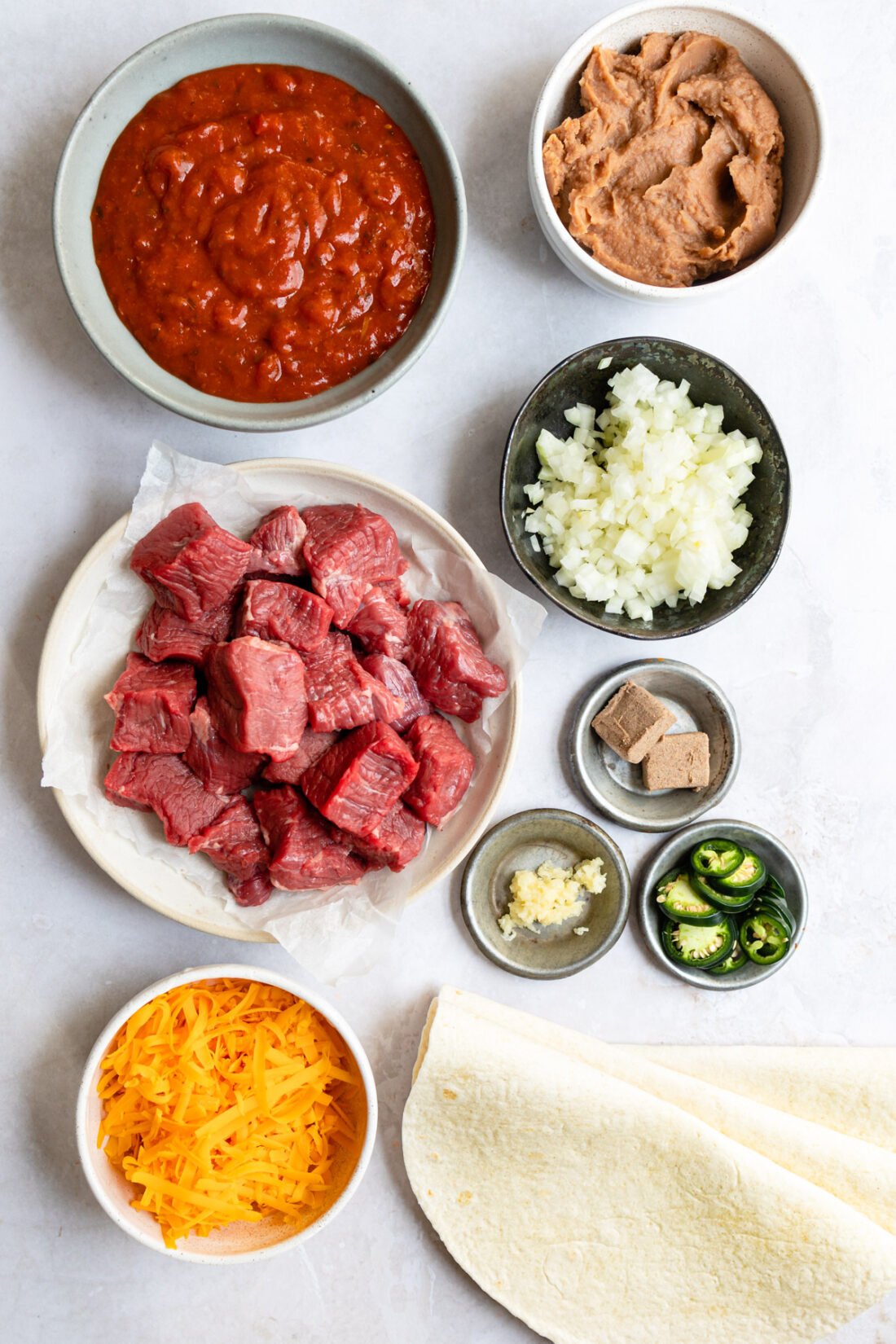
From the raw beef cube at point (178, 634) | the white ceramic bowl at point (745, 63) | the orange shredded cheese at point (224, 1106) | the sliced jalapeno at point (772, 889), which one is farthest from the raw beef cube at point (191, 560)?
the sliced jalapeno at point (772, 889)

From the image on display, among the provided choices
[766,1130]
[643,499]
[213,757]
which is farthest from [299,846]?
[766,1130]

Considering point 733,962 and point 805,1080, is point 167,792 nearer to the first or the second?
point 733,962

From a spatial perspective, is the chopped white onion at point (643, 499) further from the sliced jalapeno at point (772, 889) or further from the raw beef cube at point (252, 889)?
the raw beef cube at point (252, 889)

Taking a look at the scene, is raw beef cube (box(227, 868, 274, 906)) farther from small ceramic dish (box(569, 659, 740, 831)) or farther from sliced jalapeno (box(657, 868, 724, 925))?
sliced jalapeno (box(657, 868, 724, 925))

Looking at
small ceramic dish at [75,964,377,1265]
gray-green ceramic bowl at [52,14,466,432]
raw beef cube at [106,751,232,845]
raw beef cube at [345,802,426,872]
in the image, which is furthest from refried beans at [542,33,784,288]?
small ceramic dish at [75,964,377,1265]

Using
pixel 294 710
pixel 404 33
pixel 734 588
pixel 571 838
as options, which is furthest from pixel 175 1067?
pixel 404 33

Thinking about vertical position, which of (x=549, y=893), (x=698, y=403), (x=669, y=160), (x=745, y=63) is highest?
(x=745, y=63)
